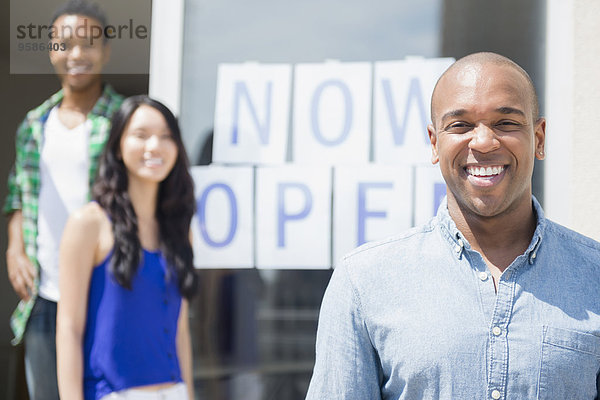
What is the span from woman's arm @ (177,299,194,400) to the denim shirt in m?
1.70

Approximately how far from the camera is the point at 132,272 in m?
2.90

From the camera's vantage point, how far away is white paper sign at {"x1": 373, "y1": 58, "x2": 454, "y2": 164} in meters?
3.12


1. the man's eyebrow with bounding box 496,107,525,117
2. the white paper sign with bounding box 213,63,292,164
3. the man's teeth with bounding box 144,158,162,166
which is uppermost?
the white paper sign with bounding box 213,63,292,164

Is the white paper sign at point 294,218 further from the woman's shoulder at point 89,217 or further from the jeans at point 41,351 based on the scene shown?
the jeans at point 41,351

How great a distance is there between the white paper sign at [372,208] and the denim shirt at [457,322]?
155cm

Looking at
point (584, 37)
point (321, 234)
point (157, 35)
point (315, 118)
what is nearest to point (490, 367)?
point (321, 234)

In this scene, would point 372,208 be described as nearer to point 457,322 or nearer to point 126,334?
point 126,334

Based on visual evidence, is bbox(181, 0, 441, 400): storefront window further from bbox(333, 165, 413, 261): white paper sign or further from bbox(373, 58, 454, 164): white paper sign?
bbox(333, 165, 413, 261): white paper sign

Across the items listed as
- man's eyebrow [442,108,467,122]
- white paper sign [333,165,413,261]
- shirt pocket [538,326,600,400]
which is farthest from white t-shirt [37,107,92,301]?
shirt pocket [538,326,600,400]

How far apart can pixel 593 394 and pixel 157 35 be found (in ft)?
8.45

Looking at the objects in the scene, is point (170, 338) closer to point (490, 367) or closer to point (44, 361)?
point (44, 361)

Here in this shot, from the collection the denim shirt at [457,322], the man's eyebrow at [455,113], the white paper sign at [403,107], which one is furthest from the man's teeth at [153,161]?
the man's eyebrow at [455,113]

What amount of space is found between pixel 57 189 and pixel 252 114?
0.97 m
